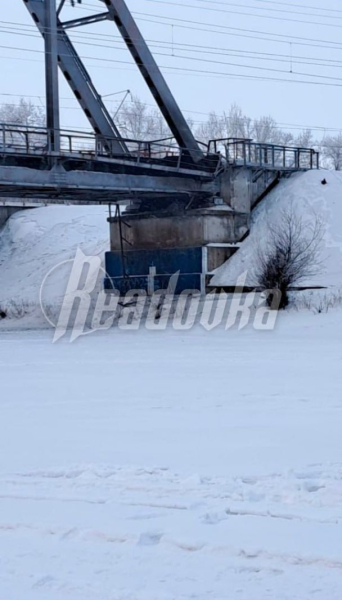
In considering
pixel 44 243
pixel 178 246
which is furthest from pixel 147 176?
pixel 44 243

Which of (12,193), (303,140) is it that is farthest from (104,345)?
(303,140)

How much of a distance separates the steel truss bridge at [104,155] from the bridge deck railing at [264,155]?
0.05 metres

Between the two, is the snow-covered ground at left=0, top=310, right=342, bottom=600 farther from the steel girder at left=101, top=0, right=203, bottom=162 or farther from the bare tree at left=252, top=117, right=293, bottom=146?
the bare tree at left=252, top=117, right=293, bottom=146

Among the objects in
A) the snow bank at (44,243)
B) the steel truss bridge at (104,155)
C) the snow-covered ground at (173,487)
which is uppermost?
the steel truss bridge at (104,155)

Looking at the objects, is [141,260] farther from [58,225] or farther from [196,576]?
[196,576]

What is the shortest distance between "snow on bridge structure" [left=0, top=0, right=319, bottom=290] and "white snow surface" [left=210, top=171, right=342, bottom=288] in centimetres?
64

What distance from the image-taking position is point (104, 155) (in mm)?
31203

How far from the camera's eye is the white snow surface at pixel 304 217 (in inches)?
1262

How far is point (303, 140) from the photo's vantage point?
101062mm

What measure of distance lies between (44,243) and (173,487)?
4787 cm

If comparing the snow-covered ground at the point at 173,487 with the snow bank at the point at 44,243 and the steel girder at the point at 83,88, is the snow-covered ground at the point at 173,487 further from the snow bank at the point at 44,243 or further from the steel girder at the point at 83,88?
the snow bank at the point at 44,243

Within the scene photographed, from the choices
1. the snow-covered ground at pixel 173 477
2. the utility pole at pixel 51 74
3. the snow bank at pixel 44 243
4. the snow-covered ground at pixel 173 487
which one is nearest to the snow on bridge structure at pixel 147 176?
the utility pole at pixel 51 74

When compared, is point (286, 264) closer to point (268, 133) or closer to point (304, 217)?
point (304, 217)

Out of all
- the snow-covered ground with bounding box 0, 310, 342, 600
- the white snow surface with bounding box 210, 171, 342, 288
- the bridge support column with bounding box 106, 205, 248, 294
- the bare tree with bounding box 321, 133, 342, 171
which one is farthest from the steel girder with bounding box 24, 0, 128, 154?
the bare tree with bounding box 321, 133, 342, 171
